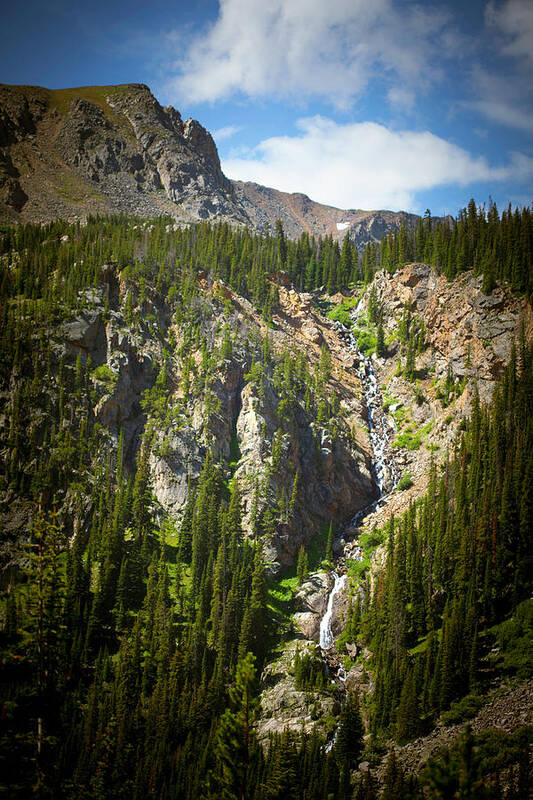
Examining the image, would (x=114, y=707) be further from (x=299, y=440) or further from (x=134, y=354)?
(x=134, y=354)

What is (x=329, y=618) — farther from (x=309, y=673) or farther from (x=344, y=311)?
(x=344, y=311)

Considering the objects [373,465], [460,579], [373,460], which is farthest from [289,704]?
[373,460]

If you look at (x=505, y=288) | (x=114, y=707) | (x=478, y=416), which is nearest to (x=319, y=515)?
(x=478, y=416)

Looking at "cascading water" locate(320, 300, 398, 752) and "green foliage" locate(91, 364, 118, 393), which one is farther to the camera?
"green foliage" locate(91, 364, 118, 393)

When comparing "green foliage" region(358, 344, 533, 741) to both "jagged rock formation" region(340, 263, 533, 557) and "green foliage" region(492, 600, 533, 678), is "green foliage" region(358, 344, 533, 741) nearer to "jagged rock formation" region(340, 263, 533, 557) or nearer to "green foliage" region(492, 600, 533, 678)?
"green foliage" region(492, 600, 533, 678)

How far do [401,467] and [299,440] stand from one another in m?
24.6

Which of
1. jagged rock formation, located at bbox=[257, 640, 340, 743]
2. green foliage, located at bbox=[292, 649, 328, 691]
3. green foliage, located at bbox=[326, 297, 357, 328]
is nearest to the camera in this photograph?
jagged rock formation, located at bbox=[257, 640, 340, 743]

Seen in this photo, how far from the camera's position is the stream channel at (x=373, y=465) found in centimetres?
8701

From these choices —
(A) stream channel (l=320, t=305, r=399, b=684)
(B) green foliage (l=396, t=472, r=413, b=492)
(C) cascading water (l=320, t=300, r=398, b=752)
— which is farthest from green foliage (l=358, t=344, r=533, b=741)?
(B) green foliage (l=396, t=472, r=413, b=492)

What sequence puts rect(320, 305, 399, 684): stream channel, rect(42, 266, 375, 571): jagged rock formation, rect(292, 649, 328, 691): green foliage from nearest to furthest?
1. rect(292, 649, 328, 691): green foliage
2. rect(320, 305, 399, 684): stream channel
3. rect(42, 266, 375, 571): jagged rock formation

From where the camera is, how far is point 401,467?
118 meters

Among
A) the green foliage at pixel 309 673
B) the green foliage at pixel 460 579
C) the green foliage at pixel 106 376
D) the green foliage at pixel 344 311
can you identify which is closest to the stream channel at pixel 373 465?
the green foliage at pixel 344 311

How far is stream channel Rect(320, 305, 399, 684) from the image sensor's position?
8701 centimetres

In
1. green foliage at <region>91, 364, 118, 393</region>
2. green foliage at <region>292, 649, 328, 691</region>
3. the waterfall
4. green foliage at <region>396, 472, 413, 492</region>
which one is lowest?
green foliage at <region>292, 649, 328, 691</region>
